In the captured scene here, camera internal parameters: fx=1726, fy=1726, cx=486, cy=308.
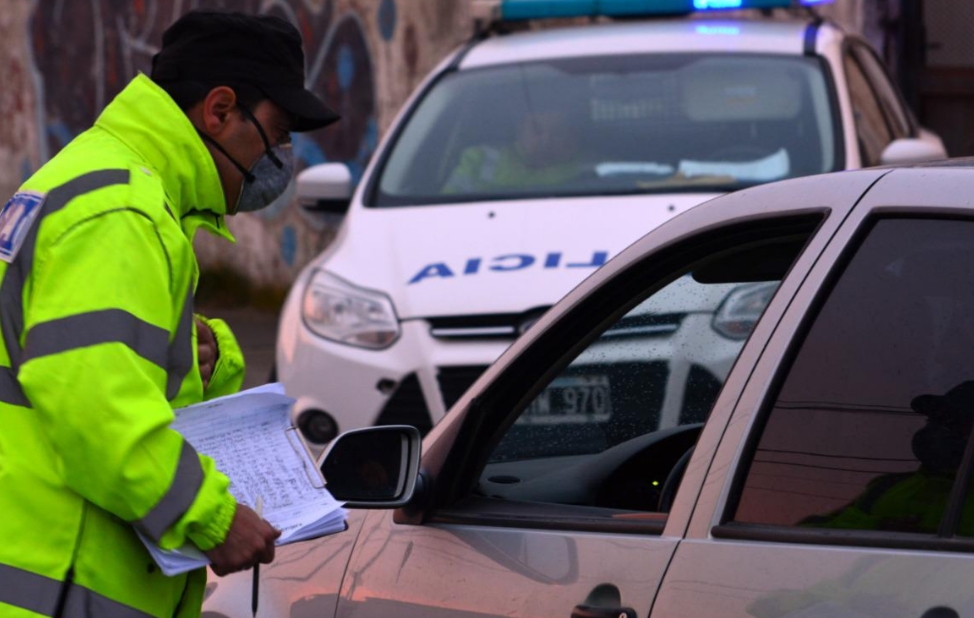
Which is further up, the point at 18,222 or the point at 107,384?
the point at 18,222

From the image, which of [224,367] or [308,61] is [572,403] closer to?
[224,367]

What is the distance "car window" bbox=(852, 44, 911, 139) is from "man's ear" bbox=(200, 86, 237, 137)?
4458mm

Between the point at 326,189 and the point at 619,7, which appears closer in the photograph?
the point at 326,189

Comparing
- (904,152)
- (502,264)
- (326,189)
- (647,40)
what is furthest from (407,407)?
(647,40)

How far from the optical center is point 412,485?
2670 mm

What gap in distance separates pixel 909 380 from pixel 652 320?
710 mm

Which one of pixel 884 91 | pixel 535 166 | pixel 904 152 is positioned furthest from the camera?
pixel 884 91

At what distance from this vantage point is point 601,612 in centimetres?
231

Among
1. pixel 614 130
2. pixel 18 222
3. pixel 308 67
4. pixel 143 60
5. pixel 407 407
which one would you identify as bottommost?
pixel 143 60

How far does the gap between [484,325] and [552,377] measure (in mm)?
2494

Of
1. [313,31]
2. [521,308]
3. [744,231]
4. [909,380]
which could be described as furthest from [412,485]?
[313,31]

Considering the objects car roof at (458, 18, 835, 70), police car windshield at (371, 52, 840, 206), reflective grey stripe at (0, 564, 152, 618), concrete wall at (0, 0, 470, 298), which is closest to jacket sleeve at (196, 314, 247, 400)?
reflective grey stripe at (0, 564, 152, 618)

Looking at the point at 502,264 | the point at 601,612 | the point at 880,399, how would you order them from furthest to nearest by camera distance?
the point at 502,264 → the point at 601,612 → the point at 880,399

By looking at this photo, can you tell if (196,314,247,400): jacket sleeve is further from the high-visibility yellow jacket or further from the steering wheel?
the steering wheel
